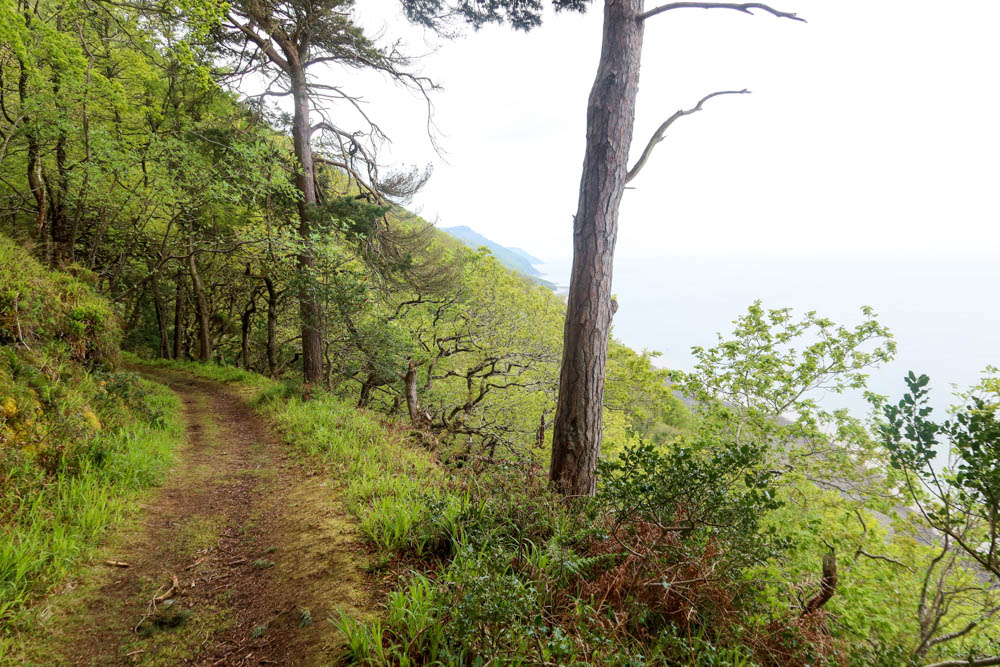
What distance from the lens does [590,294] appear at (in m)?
4.18

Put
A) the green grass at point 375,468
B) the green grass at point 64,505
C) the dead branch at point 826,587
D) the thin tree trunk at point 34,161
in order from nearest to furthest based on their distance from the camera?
the green grass at point 64,505
the dead branch at point 826,587
the green grass at point 375,468
the thin tree trunk at point 34,161

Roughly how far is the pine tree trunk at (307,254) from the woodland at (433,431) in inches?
2.5

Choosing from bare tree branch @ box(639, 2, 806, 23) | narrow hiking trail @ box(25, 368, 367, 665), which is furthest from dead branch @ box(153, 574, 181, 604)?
bare tree branch @ box(639, 2, 806, 23)

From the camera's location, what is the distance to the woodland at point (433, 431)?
2404mm

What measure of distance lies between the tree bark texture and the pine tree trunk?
24.0 ft

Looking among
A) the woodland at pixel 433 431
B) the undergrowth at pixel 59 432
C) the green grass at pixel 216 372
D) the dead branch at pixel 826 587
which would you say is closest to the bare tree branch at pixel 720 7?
the woodland at pixel 433 431

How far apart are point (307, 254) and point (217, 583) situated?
775 centimetres

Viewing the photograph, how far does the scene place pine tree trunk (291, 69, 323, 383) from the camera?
9.66 m

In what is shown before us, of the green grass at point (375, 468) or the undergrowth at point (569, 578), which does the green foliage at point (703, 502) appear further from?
the green grass at point (375, 468)

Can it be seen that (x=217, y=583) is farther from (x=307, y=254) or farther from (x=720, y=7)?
(x=307, y=254)

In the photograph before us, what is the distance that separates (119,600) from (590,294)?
4249 millimetres

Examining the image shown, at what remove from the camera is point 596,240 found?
13.6 ft

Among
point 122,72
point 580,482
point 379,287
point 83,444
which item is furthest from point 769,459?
point 122,72

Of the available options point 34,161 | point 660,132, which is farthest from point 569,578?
point 34,161
